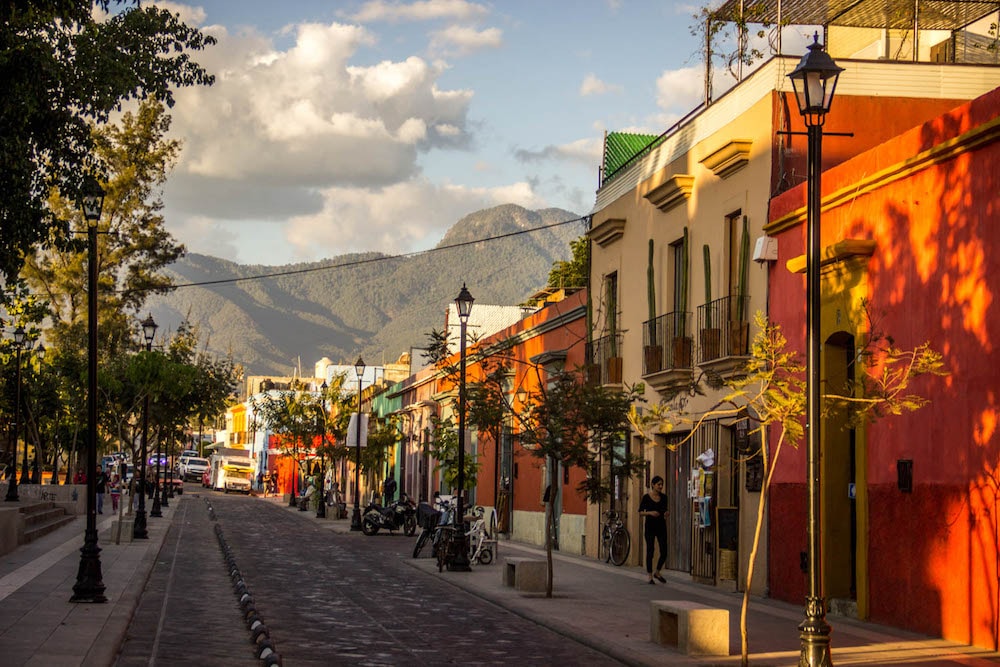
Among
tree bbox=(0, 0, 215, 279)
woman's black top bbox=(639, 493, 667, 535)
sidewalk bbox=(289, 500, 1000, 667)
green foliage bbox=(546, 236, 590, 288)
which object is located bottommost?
sidewalk bbox=(289, 500, 1000, 667)

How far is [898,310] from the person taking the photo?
16.7 m

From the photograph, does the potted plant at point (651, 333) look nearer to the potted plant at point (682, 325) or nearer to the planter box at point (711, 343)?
the potted plant at point (682, 325)

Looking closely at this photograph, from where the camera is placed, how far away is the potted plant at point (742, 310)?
21.8 meters

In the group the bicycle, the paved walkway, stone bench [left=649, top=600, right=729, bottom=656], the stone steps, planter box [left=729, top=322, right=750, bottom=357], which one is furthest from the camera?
the stone steps

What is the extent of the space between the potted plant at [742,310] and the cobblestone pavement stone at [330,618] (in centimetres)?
598

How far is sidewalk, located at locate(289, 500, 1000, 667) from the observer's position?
527 inches

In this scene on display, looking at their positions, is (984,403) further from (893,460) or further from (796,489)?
(796,489)

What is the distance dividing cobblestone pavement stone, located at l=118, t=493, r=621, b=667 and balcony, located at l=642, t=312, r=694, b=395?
5.69m

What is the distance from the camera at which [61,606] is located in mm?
16906

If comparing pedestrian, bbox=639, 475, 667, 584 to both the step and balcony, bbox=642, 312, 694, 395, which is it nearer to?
A: balcony, bbox=642, 312, 694, 395

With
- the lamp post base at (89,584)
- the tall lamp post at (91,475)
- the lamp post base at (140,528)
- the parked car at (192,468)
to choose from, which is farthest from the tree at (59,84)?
the parked car at (192,468)

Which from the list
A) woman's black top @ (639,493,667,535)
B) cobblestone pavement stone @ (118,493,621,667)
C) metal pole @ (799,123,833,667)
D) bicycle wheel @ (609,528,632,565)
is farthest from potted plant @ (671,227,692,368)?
metal pole @ (799,123,833,667)

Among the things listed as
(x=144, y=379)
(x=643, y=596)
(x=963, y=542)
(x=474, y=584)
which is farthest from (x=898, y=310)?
(x=144, y=379)

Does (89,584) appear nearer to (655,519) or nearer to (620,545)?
(655,519)
